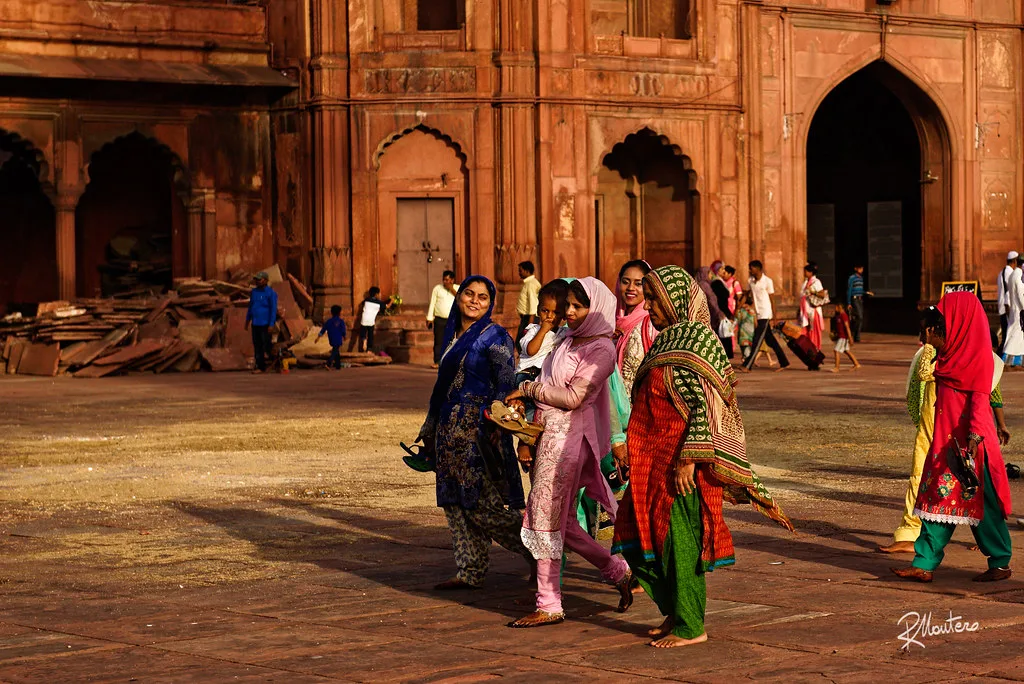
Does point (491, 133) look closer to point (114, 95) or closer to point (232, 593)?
point (114, 95)

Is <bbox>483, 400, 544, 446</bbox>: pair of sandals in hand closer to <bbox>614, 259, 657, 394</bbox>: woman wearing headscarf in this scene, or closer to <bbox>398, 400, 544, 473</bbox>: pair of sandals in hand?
<bbox>398, 400, 544, 473</bbox>: pair of sandals in hand

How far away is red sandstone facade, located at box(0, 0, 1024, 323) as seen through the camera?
2716 cm

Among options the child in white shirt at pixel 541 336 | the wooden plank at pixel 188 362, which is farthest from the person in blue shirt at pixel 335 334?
the child in white shirt at pixel 541 336

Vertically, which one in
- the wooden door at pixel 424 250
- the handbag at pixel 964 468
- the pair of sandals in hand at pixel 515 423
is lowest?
the handbag at pixel 964 468

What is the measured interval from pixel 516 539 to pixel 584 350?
1.01 metres

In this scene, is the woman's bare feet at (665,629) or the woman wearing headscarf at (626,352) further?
the woman wearing headscarf at (626,352)

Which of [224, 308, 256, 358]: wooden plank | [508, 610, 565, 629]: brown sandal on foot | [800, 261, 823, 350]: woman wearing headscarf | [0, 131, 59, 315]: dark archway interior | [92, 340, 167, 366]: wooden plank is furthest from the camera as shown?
[0, 131, 59, 315]: dark archway interior

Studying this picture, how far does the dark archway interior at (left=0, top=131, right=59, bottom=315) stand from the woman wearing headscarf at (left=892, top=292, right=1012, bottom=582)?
75.1 ft

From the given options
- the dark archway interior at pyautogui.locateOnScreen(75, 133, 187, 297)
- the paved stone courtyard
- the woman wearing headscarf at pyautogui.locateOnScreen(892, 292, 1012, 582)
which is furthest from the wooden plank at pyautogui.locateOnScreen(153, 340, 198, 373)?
the woman wearing headscarf at pyautogui.locateOnScreen(892, 292, 1012, 582)

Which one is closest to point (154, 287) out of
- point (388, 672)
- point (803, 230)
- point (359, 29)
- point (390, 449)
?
point (359, 29)

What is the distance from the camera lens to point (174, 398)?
63.7 feet

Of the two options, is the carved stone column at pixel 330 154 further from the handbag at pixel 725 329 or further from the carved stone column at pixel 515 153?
Result: the handbag at pixel 725 329

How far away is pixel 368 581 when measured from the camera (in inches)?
323

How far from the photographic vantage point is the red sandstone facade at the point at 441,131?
89.1ft
